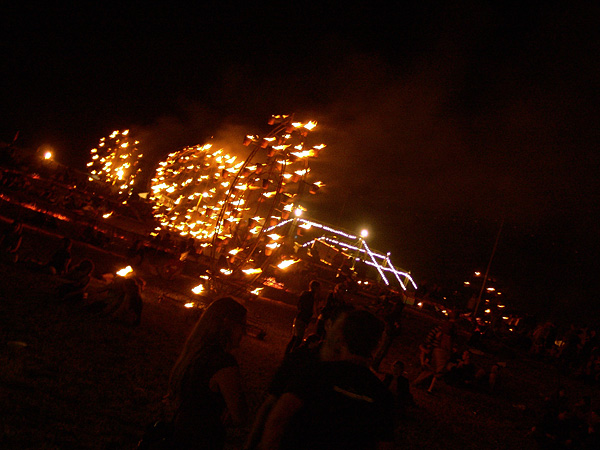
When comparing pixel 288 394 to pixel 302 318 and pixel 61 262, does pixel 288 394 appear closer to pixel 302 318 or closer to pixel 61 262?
pixel 302 318

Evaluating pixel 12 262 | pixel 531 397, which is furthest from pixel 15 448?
pixel 531 397

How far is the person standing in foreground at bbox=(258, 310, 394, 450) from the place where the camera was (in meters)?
1.85

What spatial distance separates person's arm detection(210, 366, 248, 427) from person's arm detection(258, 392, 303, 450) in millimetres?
400

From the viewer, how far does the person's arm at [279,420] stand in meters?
1.87

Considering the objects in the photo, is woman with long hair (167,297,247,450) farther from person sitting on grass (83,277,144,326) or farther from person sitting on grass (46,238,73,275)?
person sitting on grass (46,238,73,275)

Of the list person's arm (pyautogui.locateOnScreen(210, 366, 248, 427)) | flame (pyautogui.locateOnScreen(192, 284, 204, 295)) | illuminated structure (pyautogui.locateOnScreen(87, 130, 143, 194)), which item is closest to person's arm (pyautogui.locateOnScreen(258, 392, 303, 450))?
person's arm (pyautogui.locateOnScreen(210, 366, 248, 427))

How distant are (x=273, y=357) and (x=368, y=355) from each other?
7135mm

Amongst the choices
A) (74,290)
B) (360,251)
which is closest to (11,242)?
(74,290)

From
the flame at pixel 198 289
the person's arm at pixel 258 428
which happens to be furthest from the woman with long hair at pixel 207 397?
the flame at pixel 198 289

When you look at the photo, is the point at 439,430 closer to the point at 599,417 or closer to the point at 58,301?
the point at 599,417

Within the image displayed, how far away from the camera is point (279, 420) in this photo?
1.87 meters

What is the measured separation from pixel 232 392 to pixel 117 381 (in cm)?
359

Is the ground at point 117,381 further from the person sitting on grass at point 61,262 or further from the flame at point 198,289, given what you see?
the flame at point 198,289

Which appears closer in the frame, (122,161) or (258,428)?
(258,428)
